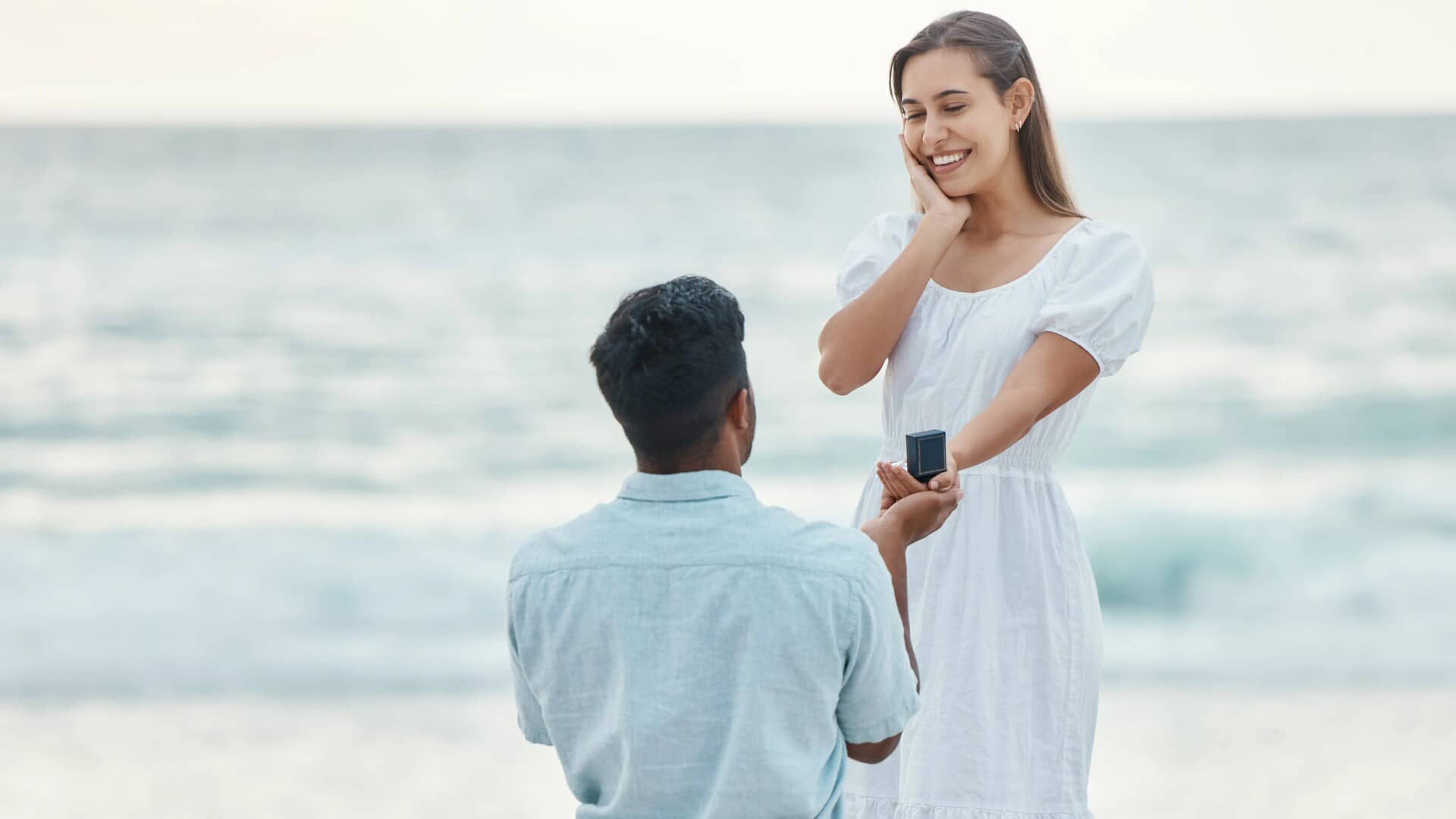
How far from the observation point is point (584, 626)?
127 centimetres

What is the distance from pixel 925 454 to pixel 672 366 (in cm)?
34

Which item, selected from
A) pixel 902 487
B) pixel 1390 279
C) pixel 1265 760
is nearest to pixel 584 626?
pixel 902 487

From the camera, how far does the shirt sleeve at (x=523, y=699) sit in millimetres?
1324

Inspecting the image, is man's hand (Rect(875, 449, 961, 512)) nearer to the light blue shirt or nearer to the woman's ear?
the light blue shirt

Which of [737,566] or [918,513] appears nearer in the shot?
[737,566]

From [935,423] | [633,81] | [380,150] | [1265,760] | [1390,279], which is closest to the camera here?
[935,423]

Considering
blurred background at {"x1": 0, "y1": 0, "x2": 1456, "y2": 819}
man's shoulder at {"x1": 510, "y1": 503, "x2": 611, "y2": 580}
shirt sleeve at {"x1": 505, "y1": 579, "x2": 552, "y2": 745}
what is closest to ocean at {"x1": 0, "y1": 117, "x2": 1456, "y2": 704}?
blurred background at {"x1": 0, "y1": 0, "x2": 1456, "y2": 819}

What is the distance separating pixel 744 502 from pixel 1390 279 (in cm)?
1101

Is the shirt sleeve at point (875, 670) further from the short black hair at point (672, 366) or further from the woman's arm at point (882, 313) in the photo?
the woman's arm at point (882, 313)

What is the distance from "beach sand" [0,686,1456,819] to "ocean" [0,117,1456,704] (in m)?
0.42

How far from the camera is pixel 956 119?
1805 mm

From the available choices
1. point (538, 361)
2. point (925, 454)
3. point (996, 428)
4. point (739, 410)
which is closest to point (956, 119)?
point (996, 428)

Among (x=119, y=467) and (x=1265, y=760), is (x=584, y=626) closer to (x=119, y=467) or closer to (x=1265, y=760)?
(x=1265, y=760)

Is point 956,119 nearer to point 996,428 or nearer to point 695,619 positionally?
point 996,428
